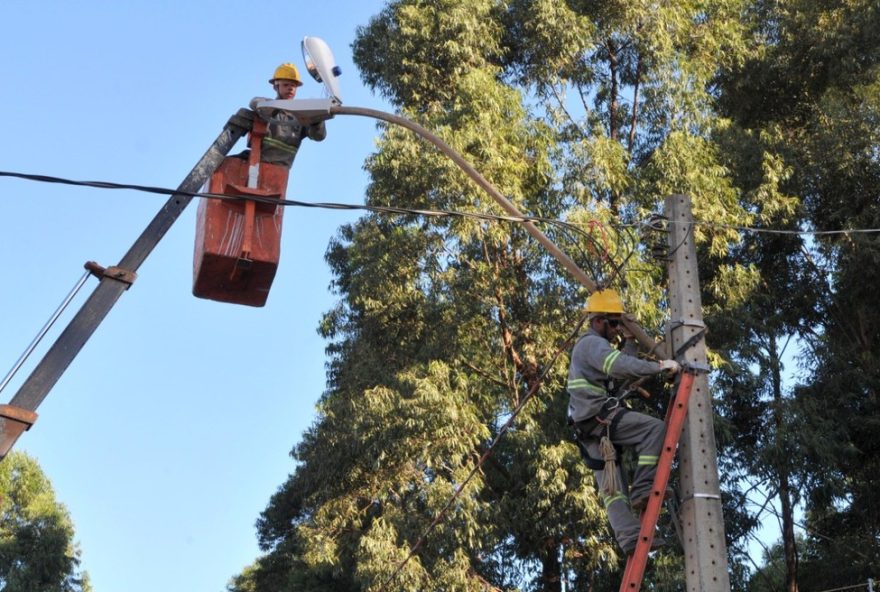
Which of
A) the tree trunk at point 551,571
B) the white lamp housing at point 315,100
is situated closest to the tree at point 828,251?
the tree trunk at point 551,571

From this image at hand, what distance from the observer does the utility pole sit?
604 centimetres

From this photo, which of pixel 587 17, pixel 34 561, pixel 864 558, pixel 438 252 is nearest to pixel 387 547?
pixel 438 252

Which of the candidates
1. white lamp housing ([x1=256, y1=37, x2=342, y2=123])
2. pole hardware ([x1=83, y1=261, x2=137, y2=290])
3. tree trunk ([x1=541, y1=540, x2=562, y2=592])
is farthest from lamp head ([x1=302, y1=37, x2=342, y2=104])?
tree trunk ([x1=541, y1=540, x2=562, y2=592])

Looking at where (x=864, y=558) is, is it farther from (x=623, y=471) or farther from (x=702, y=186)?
(x=623, y=471)

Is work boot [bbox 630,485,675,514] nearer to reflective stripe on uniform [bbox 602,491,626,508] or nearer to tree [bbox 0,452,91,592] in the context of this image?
reflective stripe on uniform [bbox 602,491,626,508]

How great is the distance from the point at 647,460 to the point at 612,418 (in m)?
0.32

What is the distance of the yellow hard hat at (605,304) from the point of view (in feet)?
22.0

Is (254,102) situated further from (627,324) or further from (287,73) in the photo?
(627,324)

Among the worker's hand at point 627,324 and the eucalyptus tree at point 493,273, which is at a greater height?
the eucalyptus tree at point 493,273

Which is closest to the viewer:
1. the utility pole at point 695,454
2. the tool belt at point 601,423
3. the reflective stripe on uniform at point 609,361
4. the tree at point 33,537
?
the utility pole at point 695,454

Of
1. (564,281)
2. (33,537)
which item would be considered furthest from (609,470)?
(33,537)

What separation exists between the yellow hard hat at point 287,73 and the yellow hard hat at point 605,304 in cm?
209

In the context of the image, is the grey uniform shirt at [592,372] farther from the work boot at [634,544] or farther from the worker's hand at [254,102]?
the worker's hand at [254,102]

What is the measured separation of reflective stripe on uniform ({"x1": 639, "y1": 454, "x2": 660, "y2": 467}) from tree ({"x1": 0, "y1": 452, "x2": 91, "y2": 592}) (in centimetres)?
3135
